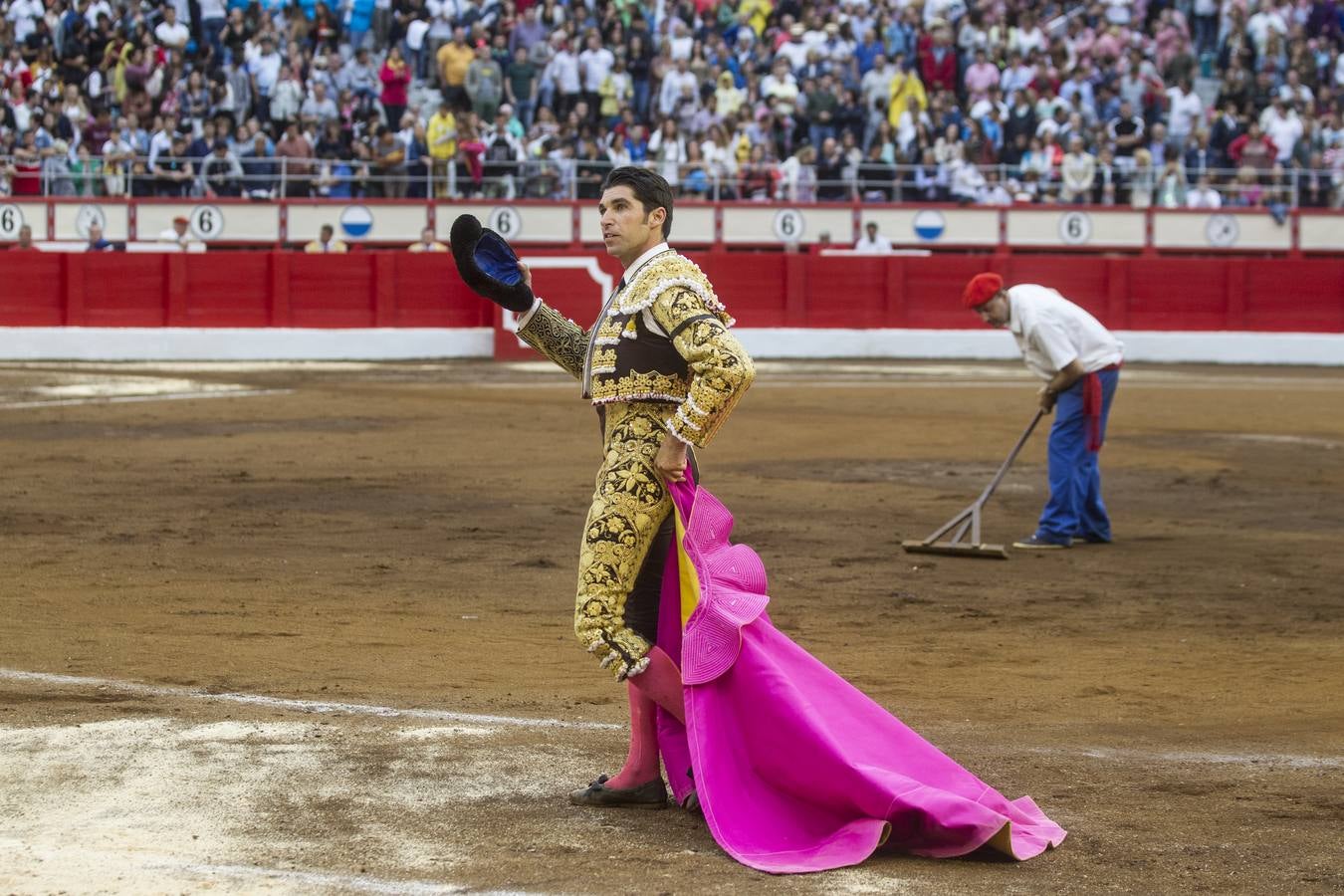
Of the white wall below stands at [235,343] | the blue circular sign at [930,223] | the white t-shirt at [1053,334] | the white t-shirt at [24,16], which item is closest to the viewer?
the white t-shirt at [1053,334]

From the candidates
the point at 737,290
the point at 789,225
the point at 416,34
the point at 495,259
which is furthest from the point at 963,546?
the point at 416,34

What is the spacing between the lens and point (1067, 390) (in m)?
9.36

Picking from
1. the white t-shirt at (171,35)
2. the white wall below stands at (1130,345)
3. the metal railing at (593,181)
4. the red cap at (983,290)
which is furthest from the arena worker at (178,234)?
the red cap at (983,290)

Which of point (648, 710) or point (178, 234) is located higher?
point (178, 234)

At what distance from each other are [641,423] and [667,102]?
18727 mm

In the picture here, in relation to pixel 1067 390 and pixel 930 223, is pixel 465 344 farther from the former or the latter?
pixel 1067 390

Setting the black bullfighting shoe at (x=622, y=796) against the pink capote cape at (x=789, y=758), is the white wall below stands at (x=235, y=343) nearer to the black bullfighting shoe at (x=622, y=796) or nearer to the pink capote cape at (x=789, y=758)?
the black bullfighting shoe at (x=622, y=796)

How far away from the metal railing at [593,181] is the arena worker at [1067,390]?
41.9 ft

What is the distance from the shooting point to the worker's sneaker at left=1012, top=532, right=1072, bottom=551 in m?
9.23

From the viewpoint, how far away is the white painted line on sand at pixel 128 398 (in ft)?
50.6

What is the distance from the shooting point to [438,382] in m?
18.3

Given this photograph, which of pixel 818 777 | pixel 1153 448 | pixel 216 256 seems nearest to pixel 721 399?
pixel 818 777

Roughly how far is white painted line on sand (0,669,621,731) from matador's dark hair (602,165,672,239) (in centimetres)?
159

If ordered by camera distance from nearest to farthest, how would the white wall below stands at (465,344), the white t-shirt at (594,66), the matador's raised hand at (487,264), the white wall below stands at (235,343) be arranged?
the matador's raised hand at (487,264)
the white wall below stands at (235,343)
the white wall below stands at (465,344)
the white t-shirt at (594,66)
